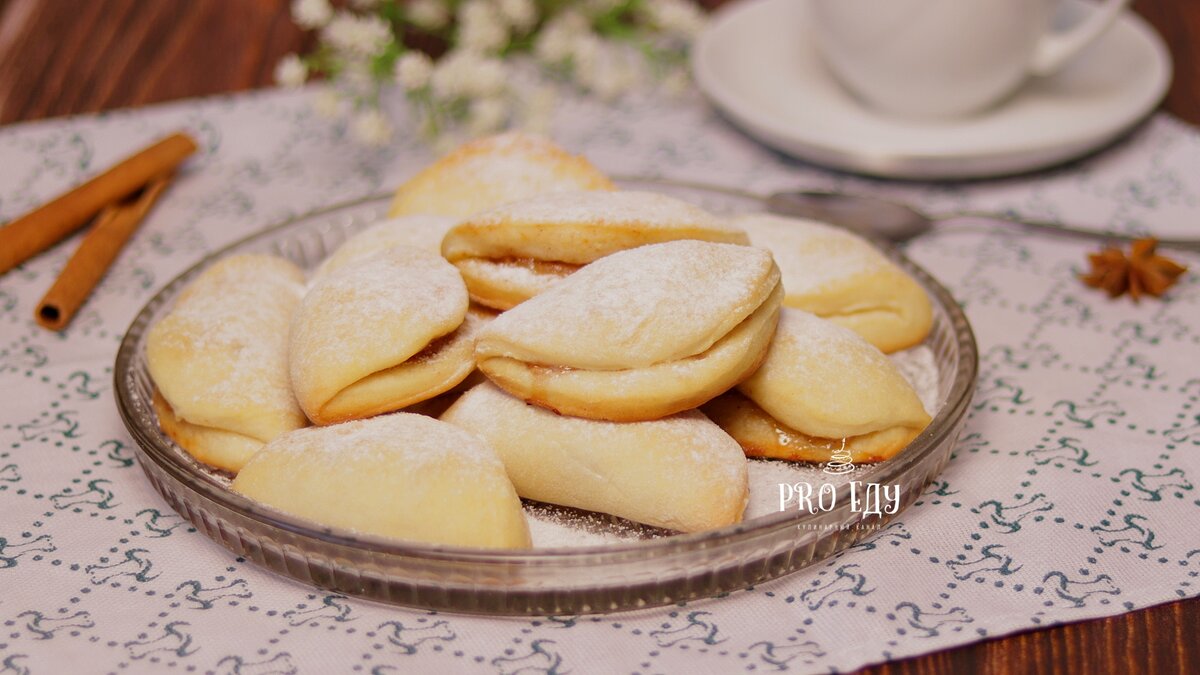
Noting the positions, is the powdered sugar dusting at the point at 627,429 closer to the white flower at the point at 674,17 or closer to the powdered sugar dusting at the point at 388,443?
the powdered sugar dusting at the point at 388,443

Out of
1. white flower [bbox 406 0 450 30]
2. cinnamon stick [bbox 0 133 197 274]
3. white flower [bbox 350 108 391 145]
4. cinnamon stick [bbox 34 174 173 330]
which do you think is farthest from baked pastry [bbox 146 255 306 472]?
white flower [bbox 406 0 450 30]

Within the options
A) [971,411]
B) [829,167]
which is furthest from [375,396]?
[829,167]

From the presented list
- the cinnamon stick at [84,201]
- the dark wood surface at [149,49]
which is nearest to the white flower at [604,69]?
the dark wood surface at [149,49]

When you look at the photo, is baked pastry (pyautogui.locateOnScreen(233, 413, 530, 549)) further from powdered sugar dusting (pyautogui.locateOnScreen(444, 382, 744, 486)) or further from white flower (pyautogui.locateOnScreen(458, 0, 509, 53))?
white flower (pyautogui.locateOnScreen(458, 0, 509, 53))

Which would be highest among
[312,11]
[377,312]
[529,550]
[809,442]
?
[312,11]

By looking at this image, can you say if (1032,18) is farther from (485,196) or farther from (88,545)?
(88,545)

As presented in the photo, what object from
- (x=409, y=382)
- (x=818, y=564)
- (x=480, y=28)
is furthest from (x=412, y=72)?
(x=818, y=564)

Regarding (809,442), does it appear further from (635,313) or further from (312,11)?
(312,11)
